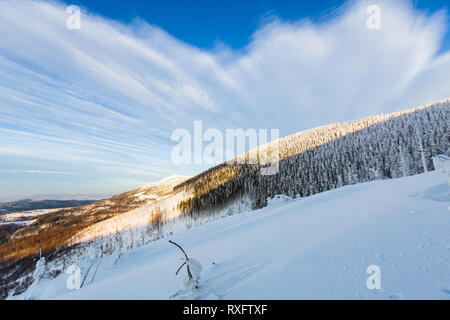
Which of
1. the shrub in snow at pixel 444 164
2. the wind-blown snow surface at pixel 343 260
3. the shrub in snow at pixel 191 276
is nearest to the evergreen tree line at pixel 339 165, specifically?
the shrub in snow at pixel 444 164

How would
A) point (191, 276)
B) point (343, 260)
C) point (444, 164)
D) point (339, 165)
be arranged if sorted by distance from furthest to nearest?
1. point (339, 165)
2. point (444, 164)
3. point (191, 276)
4. point (343, 260)

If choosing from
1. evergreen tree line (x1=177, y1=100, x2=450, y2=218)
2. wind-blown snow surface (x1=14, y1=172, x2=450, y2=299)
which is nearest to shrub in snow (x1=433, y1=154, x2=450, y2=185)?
wind-blown snow surface (x1=14, y1=172, x2=450, y2=299)

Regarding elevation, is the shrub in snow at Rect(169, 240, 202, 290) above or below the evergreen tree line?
below

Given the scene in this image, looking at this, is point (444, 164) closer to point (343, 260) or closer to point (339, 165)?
point (343, 260)

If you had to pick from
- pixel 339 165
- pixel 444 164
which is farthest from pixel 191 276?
pixel 339 165

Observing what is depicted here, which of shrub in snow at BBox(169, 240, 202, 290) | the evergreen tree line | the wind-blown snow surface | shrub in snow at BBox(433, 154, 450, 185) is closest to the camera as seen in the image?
the wind-blown snow surface

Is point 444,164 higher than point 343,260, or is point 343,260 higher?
point 444,164

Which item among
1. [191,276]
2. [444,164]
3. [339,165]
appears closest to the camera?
[191,276]

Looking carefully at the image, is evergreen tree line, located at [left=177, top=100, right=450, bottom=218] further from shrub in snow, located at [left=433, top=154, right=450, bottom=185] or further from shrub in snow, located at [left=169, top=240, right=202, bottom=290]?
shrub in snow, located at [left=169, top=240, right=202, bottom=290]

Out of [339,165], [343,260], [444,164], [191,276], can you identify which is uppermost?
[339,165]

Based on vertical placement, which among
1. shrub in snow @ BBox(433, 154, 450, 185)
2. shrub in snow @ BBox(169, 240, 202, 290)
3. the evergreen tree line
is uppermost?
the evergreen tree line

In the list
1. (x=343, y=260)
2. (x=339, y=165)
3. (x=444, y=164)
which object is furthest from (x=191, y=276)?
(x=339, y=165)

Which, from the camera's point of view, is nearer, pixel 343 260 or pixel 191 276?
pixel 343 260
